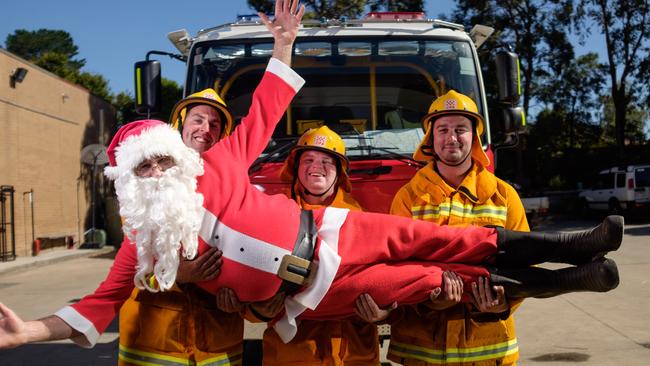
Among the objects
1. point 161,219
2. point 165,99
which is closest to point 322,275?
point 161,219

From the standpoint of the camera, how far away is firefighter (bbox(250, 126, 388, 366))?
10.8ft

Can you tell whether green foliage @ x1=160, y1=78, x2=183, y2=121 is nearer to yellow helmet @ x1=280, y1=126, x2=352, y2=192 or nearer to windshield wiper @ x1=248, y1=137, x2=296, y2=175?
A: windshield wiper @ x1=248, y1=137, x2=296, y2=175

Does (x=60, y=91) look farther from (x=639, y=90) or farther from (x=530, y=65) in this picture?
(x=639, y=90)

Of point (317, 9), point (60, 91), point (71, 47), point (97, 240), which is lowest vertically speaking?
point (97, 240)

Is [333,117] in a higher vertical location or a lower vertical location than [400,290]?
higher

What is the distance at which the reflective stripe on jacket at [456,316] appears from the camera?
3223 mm

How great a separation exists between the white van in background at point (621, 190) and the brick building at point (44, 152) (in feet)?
62.6

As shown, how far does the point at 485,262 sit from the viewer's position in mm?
2977

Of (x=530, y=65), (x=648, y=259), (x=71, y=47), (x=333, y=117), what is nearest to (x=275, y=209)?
(x=333, y=117)

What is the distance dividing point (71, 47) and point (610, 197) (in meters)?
66.0

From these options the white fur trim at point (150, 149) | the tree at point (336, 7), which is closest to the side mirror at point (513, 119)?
the white fur trim at point (150, 149)

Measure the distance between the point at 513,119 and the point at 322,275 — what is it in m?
3.10

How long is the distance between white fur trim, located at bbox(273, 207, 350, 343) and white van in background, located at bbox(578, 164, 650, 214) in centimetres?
2209

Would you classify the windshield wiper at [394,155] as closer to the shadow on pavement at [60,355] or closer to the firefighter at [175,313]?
the firefighter at [175,313]
